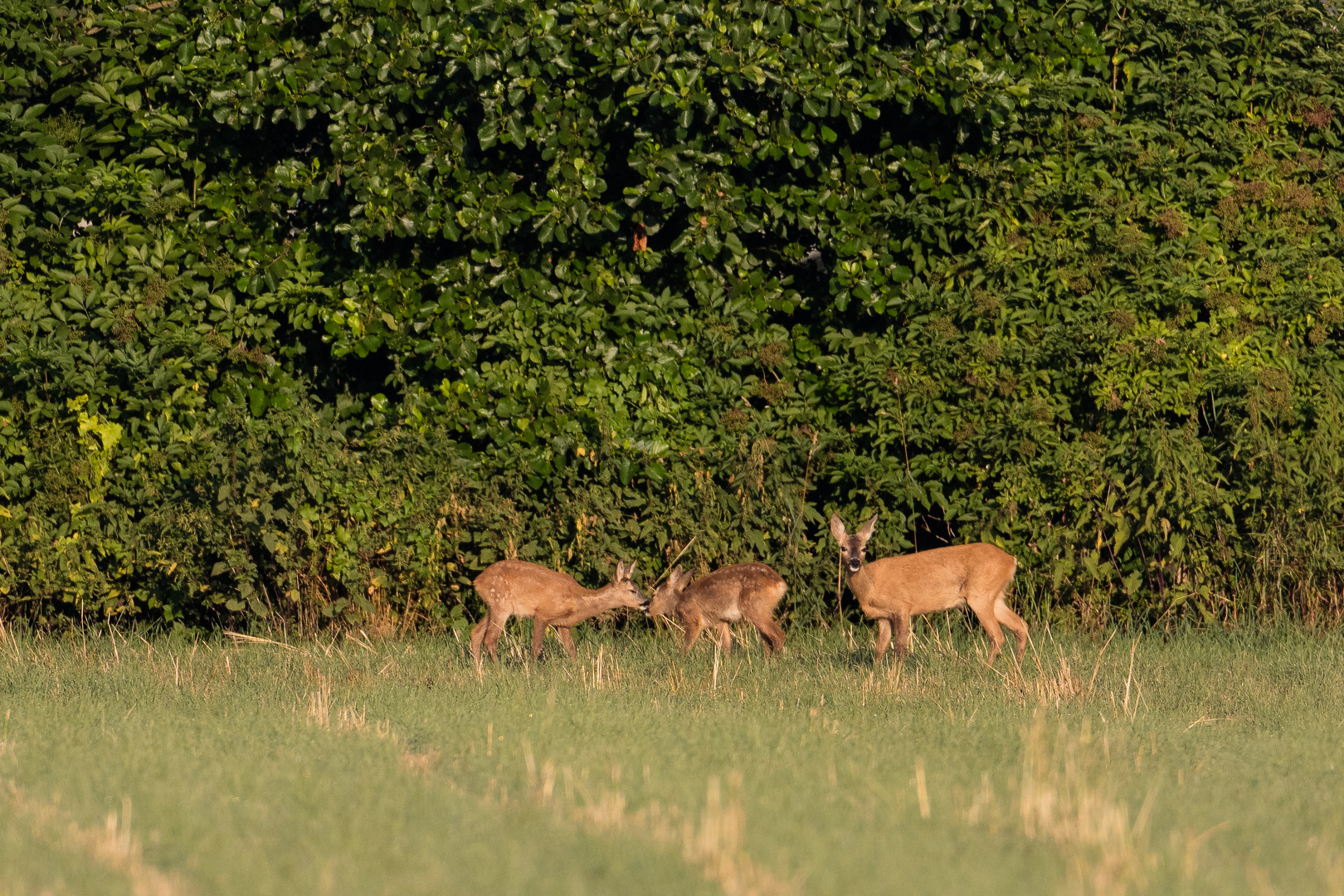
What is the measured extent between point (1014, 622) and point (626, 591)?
2369 millimetres

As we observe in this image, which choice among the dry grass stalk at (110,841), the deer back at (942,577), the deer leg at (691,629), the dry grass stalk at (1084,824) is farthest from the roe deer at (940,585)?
the dry grass stalk at (110,841)

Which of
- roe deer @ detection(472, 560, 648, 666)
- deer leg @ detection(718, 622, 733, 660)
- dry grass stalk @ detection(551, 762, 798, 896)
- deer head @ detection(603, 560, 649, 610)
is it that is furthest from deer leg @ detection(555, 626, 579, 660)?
dry grass stalk @ detection(551, 762, 798, 896)

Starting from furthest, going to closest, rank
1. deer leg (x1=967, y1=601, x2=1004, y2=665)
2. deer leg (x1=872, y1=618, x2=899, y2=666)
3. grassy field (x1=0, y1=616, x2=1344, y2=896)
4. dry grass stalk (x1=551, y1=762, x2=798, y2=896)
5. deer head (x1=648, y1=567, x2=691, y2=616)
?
1. deer head (x1=648, y1=567, x2=691, y2=616)
2. deer leg (x1=967, y1=601, x2=1004, y2=665)
3. deer leg (x1=872, y1=618, x2=899, y2=666)
4. grassy field (x1=0, y1=616, x2=1344, y2=896)
5. dry grass stalk (x1=551, y1=762, x2=798, y2=896)

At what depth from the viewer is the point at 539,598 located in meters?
8.41

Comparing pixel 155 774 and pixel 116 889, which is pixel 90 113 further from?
pixel 116 889

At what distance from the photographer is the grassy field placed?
12.1ft

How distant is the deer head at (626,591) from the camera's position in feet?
28.1

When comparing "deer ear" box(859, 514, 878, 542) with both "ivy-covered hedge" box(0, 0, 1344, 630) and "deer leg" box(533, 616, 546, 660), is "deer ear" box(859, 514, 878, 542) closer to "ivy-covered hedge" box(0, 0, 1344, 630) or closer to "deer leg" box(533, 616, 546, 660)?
"ivy-covered hedge" box(0, 0, 1344, 630)

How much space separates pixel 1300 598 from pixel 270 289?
23.3 feet

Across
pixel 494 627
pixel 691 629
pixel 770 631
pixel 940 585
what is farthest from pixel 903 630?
pixel 494 627

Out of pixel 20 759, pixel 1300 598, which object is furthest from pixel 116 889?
pixel 1300 598

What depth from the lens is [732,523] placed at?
9.41 metres

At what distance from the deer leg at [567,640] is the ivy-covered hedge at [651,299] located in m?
0.79

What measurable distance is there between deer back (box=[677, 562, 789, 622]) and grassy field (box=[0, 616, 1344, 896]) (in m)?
0.35
